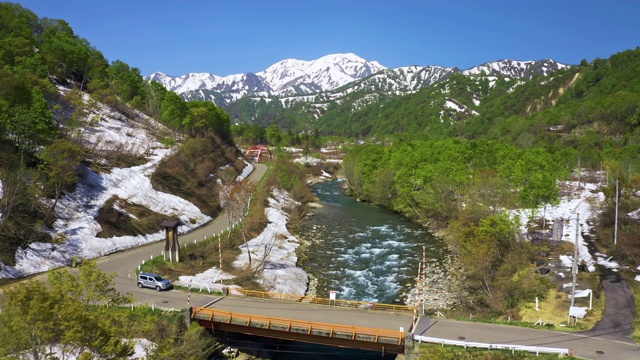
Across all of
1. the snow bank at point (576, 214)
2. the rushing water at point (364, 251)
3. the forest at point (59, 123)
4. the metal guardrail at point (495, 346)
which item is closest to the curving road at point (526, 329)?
the metal guardrail at point (495, 346)

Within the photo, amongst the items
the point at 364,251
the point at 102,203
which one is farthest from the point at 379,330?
the point at 102,203

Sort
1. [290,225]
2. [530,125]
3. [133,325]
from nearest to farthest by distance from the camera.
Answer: [133,325], [290,225], [530,125]

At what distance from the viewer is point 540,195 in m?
46.4

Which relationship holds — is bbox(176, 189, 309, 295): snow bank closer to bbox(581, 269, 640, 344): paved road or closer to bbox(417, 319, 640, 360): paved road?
bbox(417, 319, 640, 360): paved road

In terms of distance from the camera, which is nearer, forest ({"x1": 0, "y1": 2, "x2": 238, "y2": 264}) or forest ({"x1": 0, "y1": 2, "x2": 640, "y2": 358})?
forest ({"x1": 0, "y1": 2, "x2": 640, "y2": 358})

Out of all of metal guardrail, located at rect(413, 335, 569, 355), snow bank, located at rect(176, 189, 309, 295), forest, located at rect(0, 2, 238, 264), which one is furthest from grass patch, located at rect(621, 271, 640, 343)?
forest, located at rect(0, 2, 238, 264)

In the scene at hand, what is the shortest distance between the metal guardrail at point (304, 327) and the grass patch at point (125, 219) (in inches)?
838

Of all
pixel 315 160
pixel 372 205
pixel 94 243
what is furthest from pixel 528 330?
pixel 315 160

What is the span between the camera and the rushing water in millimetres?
37938

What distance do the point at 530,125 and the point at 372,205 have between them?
103 m

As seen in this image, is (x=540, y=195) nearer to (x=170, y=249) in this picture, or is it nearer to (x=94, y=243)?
(x=170, y=249)

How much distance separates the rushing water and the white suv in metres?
12.8

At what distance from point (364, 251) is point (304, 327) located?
26.6 metres

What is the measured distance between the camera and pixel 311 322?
23281mm
